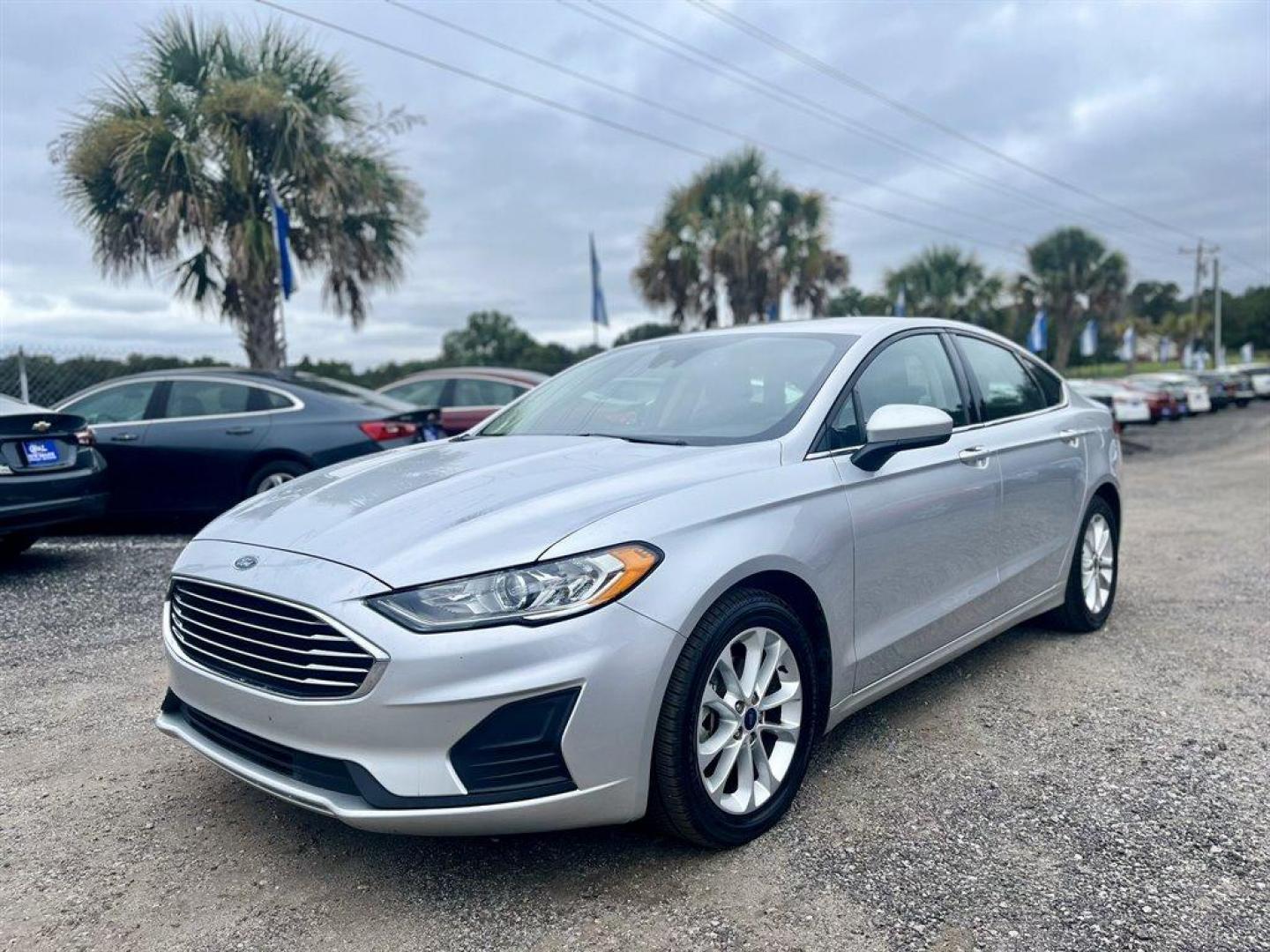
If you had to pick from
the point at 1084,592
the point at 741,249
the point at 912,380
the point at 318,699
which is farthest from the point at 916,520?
the point at 741,249

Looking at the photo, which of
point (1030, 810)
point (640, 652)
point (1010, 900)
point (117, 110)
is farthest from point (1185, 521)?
point (117, 110)

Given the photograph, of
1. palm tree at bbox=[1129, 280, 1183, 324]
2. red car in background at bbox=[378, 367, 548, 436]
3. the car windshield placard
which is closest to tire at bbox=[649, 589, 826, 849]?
the car windshield placard

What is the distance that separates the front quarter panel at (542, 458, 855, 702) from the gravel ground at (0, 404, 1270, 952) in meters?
0.57

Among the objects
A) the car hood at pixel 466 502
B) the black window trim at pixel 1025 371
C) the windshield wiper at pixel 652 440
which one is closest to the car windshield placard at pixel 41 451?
the car hood at pixel 466 502

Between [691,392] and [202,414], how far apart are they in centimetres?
543

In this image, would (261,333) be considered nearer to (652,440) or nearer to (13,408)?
(13,408)

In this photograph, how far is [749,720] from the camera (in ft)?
9.11

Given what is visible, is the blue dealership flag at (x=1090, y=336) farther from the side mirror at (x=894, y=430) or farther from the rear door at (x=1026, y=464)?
the side mirror at (x=894, y=430)

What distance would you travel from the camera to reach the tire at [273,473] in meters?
7.55

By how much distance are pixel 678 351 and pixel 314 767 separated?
2.22m

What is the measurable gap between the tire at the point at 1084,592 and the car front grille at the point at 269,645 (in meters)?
3.62

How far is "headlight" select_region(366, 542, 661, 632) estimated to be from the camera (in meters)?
2.36

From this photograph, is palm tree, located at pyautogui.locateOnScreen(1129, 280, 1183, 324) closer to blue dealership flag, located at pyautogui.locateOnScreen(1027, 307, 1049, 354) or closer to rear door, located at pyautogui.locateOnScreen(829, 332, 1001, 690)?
blue dealership flag, located at pyautogui.locateOnScreen(1027, 307, 1049, 354)

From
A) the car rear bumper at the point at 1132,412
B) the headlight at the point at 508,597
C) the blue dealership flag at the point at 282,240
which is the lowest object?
the car rear bumper at the point at 1132,412
